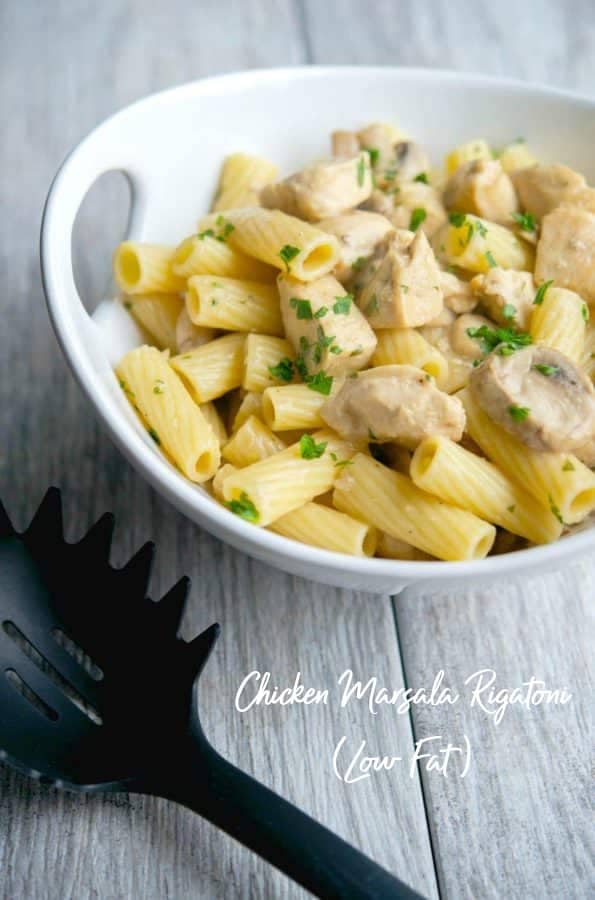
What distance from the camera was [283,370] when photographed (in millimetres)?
1710

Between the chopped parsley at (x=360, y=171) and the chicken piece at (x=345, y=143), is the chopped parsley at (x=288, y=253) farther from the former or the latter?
the chicken piece at (x=345, y=143)

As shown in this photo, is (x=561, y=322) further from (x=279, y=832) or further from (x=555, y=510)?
(x=279, y=832)

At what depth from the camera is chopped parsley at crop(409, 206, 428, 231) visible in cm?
187

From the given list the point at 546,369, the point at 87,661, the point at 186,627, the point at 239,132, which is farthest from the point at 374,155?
the point at 87,661

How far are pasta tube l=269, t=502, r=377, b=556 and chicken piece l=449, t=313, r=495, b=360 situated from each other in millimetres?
359

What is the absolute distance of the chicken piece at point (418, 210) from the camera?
1.87 m

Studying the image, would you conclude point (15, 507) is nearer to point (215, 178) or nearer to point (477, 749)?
Answer: point (215, 178)

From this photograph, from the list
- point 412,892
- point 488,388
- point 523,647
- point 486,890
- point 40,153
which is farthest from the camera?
point 40,153

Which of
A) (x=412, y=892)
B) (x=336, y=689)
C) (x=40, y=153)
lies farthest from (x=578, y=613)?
(x=40, y=153)

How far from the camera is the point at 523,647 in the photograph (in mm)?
1709

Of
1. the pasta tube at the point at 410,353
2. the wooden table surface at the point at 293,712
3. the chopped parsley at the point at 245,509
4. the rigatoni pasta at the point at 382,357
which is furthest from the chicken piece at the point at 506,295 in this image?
the chopped parsley at the point at 245,509

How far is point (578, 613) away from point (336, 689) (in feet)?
1.47

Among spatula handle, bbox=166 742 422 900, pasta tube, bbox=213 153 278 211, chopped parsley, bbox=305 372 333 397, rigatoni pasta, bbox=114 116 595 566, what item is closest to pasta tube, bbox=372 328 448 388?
rigatoni pasta, bbox=114 116 595 566

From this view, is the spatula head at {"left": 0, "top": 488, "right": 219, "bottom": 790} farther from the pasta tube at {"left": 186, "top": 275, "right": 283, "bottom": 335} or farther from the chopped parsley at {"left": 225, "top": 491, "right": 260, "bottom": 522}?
the pasta tube at {"left": 186, "top": 275, "right": 283, "bottom": 335}
